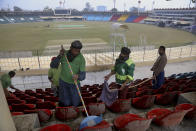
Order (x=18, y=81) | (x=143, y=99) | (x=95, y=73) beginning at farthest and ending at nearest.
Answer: (x=95, y=73), (x=18, y=81), (x=143, y=99)

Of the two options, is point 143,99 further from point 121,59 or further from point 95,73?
point 95,73

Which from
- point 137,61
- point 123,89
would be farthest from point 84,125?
point 137,61

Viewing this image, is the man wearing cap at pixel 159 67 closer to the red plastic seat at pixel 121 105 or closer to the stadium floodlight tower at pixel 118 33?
the red plastic seat at pixel 121 105

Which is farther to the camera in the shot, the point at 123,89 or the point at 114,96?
the point at 123,89

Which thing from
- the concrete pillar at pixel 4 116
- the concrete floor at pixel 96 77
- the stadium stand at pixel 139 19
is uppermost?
the stadium stand at pixel 139 19

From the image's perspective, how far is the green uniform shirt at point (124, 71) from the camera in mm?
2924

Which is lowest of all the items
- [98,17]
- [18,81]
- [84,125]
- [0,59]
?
[18,81]

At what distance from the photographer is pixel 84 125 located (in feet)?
5.65

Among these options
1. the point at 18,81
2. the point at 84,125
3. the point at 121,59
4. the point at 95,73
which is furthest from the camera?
the point at 95,73

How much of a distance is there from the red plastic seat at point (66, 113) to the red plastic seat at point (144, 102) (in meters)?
1.17

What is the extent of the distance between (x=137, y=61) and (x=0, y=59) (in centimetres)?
913

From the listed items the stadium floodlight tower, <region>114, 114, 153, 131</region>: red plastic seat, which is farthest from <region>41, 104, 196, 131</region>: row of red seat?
the stadium floodlight tower

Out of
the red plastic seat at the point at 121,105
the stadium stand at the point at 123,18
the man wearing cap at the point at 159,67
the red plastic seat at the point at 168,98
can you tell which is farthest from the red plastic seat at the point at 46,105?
the stadium stand at the point at 123,18

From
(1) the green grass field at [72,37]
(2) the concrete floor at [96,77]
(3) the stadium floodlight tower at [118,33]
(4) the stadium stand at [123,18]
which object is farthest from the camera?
(4) the stadium stand at [123,18]
